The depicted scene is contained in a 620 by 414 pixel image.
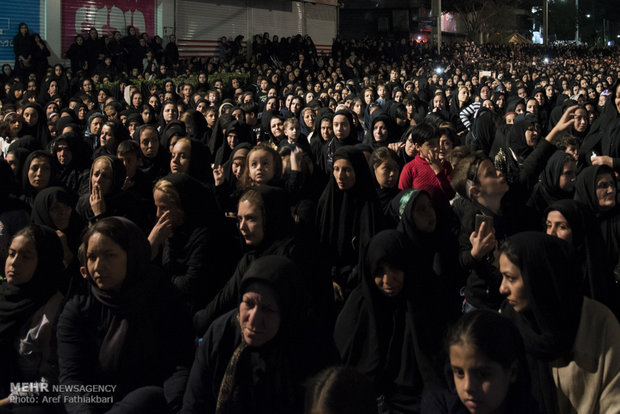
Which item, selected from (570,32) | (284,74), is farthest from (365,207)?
(570,32)

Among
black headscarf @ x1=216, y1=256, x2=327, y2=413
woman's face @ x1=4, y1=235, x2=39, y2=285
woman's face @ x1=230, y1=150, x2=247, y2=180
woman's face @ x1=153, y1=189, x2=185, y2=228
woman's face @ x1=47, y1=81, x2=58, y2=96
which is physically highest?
woman's face @ x1=47, y1=81, x2=58, y2=96

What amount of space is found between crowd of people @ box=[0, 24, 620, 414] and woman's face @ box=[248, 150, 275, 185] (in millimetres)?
10

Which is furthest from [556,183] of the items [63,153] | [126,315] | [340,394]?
[63,153]

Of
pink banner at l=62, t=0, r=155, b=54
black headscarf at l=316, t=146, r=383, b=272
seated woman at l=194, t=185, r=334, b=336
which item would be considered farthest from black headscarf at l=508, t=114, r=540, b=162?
pink banner at l=62, t=0, r=155, b=54

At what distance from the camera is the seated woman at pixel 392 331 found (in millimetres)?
3277

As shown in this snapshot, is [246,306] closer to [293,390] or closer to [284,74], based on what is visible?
[293,390]

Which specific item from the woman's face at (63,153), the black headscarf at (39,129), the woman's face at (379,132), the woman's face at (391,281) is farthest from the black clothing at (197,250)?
the black headscarf at (39,129)

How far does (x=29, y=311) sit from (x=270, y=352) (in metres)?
1.29

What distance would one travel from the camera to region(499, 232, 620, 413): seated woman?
259 centimetres

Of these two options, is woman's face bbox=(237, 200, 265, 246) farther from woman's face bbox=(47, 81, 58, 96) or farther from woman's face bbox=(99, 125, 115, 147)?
woman's face bbox=(47, 81, 58, 96)

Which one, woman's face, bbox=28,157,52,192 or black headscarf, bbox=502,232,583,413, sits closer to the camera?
black headscarf, bbox=502,232,583,413

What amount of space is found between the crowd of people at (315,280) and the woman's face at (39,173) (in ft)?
0.04

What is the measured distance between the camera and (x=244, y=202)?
13.1 ft

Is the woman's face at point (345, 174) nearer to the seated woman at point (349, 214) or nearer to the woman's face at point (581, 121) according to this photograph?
the seated woman at point (349, 214)
